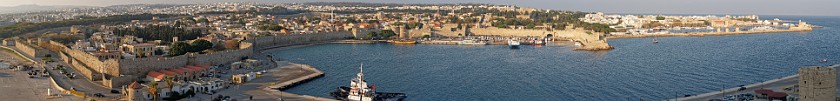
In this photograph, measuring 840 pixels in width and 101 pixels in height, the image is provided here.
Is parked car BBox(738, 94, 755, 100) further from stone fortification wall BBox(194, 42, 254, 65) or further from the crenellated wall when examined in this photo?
stone fortification wall BBox(194, 42, 254, 65)

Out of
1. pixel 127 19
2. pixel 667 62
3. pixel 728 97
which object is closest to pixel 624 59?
pixel 667 62

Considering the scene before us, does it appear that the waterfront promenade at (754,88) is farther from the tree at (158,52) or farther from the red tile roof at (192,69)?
the tree at (158,52)

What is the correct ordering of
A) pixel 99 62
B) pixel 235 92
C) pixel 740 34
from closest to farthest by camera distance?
pixel 235 92 → pixel 99 62 → pixel 740 34

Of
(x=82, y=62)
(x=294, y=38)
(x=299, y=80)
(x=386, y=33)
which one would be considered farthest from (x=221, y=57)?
(x=386, y=33)

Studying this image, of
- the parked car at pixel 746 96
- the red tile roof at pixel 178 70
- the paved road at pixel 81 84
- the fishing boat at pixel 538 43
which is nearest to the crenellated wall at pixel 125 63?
the paved road at pixel 81 84

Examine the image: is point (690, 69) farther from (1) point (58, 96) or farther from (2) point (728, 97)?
(1) point (58, 96)
